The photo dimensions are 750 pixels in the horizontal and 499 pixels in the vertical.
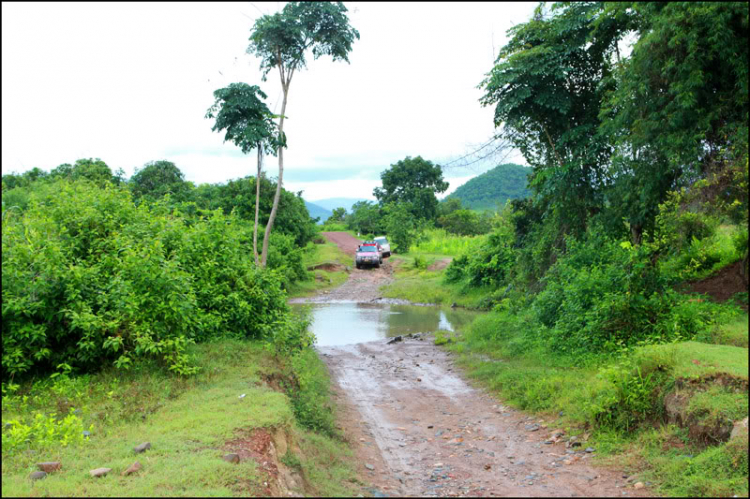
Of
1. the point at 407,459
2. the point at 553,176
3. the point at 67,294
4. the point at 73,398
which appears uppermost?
the point at 553,176

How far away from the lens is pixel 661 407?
23.3ft

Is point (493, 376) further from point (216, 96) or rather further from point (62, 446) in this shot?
point (216, 96)

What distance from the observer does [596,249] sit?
12531 millimetres

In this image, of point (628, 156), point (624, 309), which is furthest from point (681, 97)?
point (624, 309)

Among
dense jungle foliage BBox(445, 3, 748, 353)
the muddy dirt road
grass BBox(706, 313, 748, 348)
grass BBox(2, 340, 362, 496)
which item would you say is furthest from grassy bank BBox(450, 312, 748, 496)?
grass BBox(2, 340, 362, 496)

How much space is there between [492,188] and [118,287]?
68.2m

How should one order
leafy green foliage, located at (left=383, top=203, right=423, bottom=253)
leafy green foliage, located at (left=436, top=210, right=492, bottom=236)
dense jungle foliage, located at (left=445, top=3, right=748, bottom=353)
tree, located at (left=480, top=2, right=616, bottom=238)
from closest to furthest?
1. dense jungle foliage, located at (left=445, top=3, right=748, bottom=353)
2. tree, located at (left=480, top=2, right=616, bottom=238)
3. leafy green foliage, located at (left=383, top=203, right=423, bottom=253)
4. leafy green foliage, located at (left=436, top=210, right=492, bottom=236)

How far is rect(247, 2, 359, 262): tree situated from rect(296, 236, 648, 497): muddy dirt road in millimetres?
9832

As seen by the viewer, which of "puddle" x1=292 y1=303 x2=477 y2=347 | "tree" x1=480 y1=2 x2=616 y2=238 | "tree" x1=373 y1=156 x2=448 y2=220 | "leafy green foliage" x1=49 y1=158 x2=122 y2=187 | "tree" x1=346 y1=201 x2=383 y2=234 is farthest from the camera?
"tree" x1=373 y1=156 x2=448 y2=220

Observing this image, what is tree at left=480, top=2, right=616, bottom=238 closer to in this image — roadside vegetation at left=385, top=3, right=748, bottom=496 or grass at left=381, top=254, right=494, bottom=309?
roadside vegetation at left=385, top=3, right=748, bottom=496

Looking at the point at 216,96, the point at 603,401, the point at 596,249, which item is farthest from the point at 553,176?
the point at 216,96

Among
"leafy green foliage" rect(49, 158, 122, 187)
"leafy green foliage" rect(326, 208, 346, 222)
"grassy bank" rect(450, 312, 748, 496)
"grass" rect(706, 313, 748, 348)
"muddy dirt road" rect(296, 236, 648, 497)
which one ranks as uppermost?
"leafy green foliage" rect(326, 208, 346, 222)

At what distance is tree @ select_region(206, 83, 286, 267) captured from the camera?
1795 cm

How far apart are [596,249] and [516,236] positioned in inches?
271
